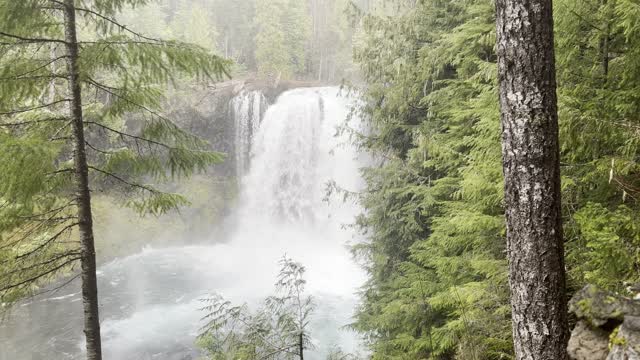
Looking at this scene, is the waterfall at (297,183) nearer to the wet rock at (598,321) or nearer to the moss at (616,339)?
the wet rock at (598,321)

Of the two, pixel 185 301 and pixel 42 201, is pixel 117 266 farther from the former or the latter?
pixel 42 201

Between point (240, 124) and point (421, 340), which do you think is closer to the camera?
point (421, 340)

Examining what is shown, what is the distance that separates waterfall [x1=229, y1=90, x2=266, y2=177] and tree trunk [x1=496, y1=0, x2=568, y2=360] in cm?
2673

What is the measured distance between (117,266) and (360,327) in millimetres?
18104

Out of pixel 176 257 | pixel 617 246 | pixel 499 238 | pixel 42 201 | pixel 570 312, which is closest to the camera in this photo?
pixel 617 246

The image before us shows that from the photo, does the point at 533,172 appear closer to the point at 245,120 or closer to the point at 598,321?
the point at 598,321

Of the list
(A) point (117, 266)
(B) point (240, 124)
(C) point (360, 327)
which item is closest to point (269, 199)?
(B) point (240, 124)

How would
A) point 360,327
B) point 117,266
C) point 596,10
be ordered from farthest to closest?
point 117,266 < point 360,327 < point 596,10

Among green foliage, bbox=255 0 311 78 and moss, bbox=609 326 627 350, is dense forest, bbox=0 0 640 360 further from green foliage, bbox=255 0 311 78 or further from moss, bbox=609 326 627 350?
green foliage, bbox=255 0 311 78

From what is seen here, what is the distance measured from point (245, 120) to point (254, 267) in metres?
11.2

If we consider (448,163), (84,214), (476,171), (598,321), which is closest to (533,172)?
(598,321)

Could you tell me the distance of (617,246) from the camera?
3363mm

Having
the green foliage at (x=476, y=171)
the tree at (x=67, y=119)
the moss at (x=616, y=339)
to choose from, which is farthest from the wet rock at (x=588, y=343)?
the tree at (x=67, y=119)

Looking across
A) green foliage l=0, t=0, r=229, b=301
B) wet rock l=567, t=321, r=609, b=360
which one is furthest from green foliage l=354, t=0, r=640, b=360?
green foliage l=0, t=0, r=229, b=301
